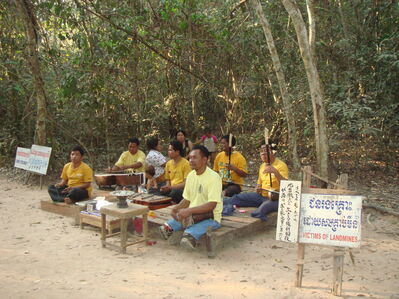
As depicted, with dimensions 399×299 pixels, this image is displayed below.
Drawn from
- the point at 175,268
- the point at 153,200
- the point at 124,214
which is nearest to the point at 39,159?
the point at 153,200

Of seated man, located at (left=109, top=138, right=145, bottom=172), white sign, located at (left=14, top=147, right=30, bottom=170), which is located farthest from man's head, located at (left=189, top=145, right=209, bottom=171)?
white sign, located at (left=14, top=147, right=30, bottom=170)

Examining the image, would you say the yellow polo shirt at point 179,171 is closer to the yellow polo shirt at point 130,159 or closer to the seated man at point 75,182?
the yellow polo shirt at point 130,159

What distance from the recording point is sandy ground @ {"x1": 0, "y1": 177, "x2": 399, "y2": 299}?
3650 millimetres

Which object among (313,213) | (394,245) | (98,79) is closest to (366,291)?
(313,213)

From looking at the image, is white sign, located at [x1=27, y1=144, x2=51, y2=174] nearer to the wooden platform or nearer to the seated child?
the seated child

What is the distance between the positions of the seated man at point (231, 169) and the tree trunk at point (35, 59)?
4403mm

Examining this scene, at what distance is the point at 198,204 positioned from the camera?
185 inches

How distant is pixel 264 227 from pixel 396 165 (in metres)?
4.95

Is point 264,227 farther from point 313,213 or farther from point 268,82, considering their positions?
point 268,82

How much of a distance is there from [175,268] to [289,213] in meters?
1.54

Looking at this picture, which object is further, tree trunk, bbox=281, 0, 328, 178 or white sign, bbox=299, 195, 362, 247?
tree trunk, bbox=281, 0, 328, 178

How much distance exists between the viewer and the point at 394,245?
4.99 m

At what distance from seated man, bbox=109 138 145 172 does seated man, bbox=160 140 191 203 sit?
4.04 ft

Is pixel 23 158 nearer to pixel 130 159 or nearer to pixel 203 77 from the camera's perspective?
pixel 130 159
